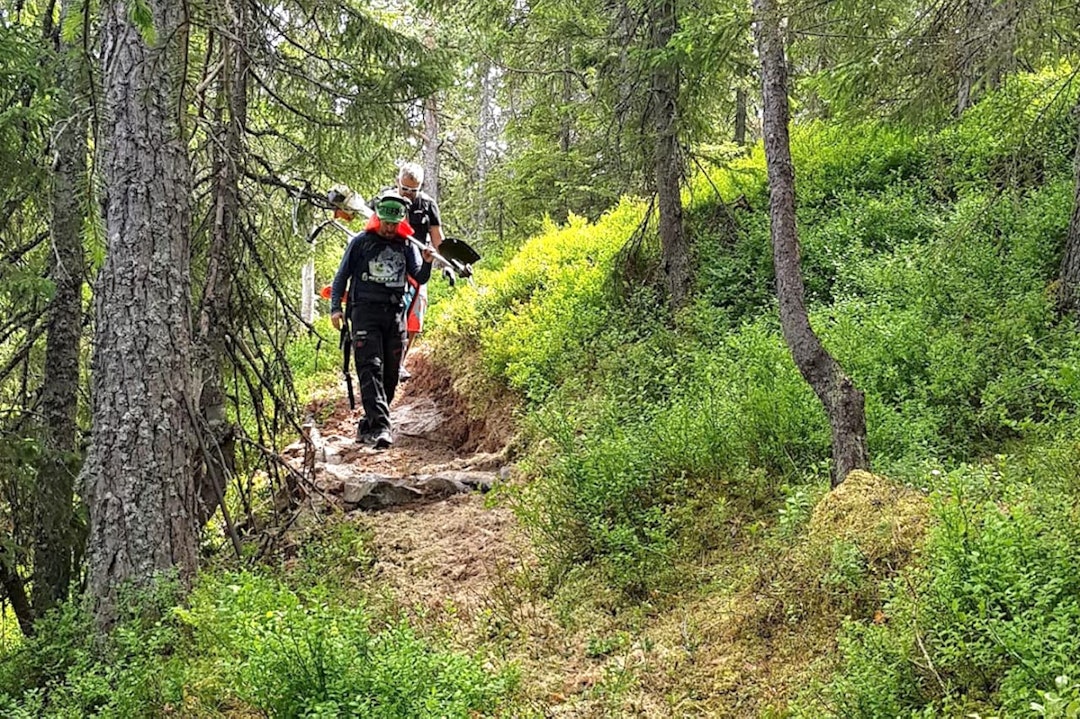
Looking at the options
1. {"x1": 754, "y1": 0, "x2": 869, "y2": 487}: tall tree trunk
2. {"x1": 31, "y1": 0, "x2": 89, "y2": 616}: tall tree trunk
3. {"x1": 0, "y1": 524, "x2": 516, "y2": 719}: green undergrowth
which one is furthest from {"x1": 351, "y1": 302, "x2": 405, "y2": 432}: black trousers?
{"x1": 754, "y1": 0, "x2": 869, "y2": 487}: tall tree trunk

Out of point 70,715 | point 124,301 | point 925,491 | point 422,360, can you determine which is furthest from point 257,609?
point 422,360

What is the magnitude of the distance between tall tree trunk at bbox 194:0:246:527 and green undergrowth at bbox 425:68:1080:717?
229cm

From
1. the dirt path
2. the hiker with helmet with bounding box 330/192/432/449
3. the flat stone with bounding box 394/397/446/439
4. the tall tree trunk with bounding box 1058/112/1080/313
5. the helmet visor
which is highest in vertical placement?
the helmet visor

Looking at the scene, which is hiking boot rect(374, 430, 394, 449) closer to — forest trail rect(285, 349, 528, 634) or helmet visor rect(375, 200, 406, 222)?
forest trail rect(285, 349, 528, 634)

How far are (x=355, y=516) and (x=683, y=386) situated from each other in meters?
3.16

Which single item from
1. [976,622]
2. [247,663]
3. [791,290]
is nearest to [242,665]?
[247,663]

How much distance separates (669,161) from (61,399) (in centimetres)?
647

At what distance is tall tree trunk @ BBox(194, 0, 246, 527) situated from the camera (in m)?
5.57

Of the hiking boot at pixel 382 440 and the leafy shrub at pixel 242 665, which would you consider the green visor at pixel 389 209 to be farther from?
the leafy shrub at pixel 242 665

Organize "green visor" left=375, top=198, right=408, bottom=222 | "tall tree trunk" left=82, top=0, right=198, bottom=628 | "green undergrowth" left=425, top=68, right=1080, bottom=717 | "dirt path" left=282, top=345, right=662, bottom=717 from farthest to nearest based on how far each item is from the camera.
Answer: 1. "green visor" left=375, top=198, right=408, bottom=222
2. "tall tree trunk" left=82, top=0, right=198, bottom=628
3. "dirt path" left=282, top=345, right=662, bottom=717
4. "green undergrowth" left=425, top=68, right=1080, bottom=717

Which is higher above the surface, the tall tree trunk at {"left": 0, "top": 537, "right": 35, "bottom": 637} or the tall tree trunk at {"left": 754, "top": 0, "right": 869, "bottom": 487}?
the tall tree trunk at {"left": 754, "top": 0, "right": 869, "bottom": 487}

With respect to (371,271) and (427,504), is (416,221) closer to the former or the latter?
(371,271)

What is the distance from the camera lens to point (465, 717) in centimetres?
351

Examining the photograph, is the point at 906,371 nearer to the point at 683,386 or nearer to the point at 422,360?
the point at 683,386
